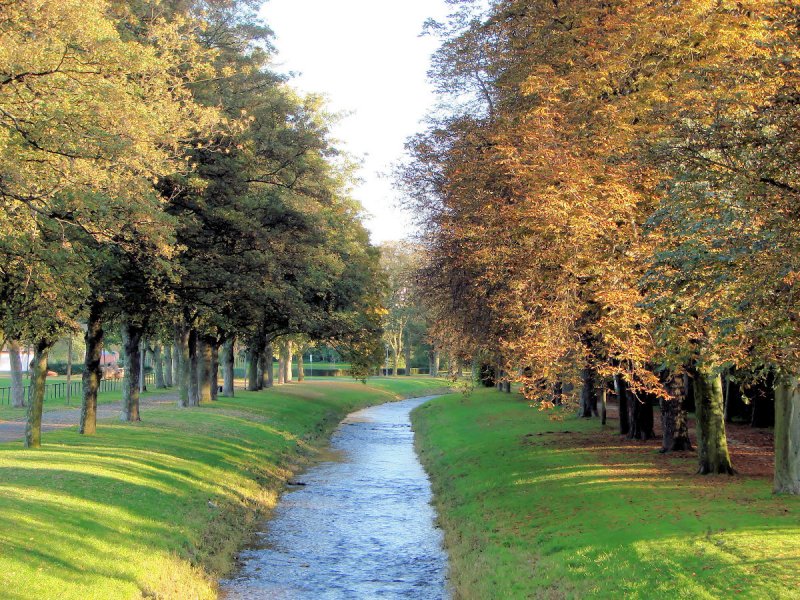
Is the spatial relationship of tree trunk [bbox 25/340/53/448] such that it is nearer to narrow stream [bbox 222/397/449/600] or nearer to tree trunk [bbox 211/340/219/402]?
narrow stream [bbox 222/397/449/600]

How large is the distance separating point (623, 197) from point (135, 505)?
13327 millimetres

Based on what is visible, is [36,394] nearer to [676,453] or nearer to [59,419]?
[59,419]

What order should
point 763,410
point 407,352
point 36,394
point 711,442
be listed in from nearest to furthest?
point 711,442, point 36,394, point 763,410, point 407,352

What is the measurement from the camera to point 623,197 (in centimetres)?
1902

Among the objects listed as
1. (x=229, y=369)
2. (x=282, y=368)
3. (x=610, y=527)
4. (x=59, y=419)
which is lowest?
(x=610, y=527)

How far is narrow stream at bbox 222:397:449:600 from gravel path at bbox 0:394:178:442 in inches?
395

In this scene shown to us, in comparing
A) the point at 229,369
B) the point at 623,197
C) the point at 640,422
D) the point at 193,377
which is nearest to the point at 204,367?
the point at 193,377

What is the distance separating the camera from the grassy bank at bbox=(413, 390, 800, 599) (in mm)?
13258

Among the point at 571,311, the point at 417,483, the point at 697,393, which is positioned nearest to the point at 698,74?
the point at 571,311

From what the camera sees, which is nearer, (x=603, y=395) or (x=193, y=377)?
(x=603, y=395)

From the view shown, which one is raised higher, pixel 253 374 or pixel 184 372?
pixel 184 372

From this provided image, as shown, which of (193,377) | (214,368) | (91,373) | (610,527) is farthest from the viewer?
(214,368)

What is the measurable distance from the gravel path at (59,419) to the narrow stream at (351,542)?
10.0 m

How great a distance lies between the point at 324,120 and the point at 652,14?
1059 inches
